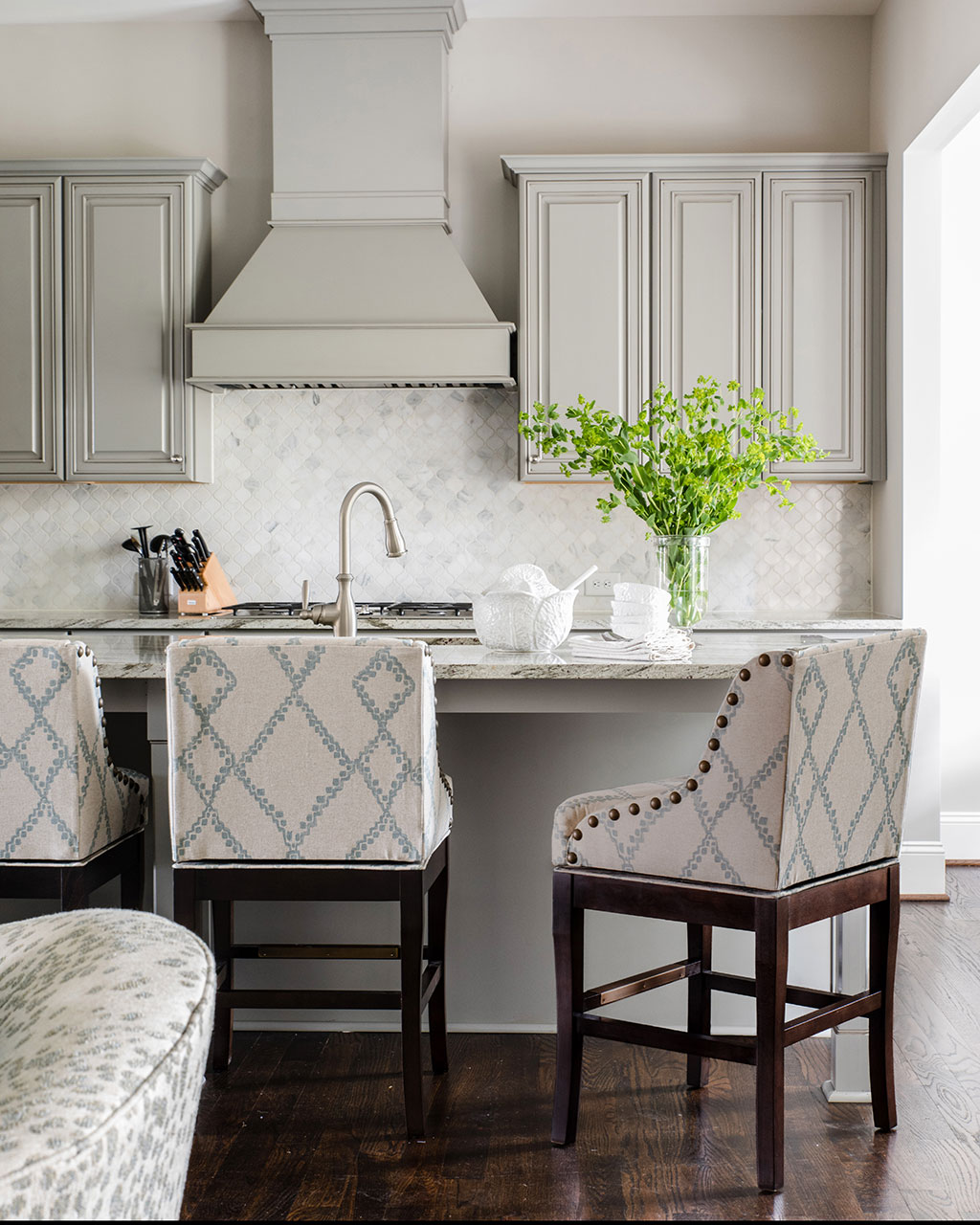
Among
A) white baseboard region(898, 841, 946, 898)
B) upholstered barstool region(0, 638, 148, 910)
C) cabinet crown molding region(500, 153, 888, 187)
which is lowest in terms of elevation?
white baseboard region(898, 841, 946, 898)

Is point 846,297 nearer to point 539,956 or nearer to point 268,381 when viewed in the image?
point 268,381

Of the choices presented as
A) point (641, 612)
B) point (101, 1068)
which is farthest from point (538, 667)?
point (101, 1068)

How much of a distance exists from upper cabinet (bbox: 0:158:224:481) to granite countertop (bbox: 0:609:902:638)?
20.9 inches

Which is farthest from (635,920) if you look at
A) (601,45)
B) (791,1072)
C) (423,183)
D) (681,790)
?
(601,45)

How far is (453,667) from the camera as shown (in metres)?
2.02

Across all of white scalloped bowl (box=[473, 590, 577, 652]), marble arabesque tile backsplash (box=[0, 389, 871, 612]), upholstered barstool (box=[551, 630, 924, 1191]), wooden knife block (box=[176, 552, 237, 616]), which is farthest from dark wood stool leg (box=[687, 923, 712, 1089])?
wooden knife block (box=[176, 552, 237, 616])

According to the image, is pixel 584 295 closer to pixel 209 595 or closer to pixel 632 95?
pixel 632 95

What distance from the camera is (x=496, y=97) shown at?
162 inches

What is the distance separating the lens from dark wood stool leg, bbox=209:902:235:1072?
2.22 m

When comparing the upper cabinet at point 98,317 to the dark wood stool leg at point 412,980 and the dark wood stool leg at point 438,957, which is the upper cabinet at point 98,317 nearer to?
the dark wood stool leg at point 438,957

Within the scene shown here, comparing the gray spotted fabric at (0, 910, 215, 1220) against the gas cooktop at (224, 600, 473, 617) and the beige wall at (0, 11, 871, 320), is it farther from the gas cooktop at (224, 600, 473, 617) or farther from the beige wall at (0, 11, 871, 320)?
the beige wall at (0, 11, 871, 320)

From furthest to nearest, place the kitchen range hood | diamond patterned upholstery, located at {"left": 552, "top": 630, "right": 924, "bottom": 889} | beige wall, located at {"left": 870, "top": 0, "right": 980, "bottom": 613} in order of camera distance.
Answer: the kitchen range hood < beige wall, located at {"left": 870, "top": 0, "right": 980, "bottom": 613} < diamond patterned upholstery, located at {"left": 552, "top": 630, "right": 924, "bottom": 889}

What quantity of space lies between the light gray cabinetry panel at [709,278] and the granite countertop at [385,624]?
0.84m

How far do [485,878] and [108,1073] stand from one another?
1.82 meters
